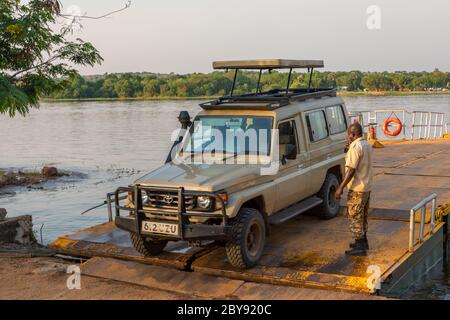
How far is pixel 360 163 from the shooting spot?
24.6 ft

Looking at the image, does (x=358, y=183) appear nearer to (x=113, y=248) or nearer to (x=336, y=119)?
(x=336, y=119)

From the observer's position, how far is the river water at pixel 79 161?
59.8 ft

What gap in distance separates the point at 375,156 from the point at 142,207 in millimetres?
12047

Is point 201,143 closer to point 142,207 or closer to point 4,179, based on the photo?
point 142,207

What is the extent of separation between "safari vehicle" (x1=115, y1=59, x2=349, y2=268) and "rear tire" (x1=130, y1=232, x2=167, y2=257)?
15 millimetres

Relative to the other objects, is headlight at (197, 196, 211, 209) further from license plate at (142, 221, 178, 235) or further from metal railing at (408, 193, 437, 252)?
metal railing at (408, 193, 437, 252)

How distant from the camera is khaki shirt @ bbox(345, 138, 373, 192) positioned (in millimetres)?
7430

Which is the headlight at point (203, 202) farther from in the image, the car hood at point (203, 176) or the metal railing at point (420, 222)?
the metal railing at point (420, 222)

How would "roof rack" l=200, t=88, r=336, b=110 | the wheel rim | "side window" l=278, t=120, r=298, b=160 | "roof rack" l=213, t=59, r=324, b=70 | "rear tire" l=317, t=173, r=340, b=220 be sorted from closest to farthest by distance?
1. the wheel rim
2. "side window" l=278, t=120, r=298, b=160
3. "roof rack" l=200, t=88, r=336, b=110
4. "roof rack" l=213, t=59, r=324, b=70
5. "rear tire" l=317, t=173, r=340, b=220

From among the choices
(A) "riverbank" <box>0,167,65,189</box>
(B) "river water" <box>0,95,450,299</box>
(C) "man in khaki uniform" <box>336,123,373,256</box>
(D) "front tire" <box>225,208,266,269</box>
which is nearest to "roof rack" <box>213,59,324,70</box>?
(C) "man in khaki uniform" <box>336,123,373,256</box>

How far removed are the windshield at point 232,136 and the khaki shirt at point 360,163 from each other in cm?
115

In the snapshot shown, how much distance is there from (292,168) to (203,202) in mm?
1930

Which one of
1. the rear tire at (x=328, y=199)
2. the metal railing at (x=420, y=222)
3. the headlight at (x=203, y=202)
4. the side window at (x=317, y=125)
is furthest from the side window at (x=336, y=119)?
the headlight at (x=203, y=202)
